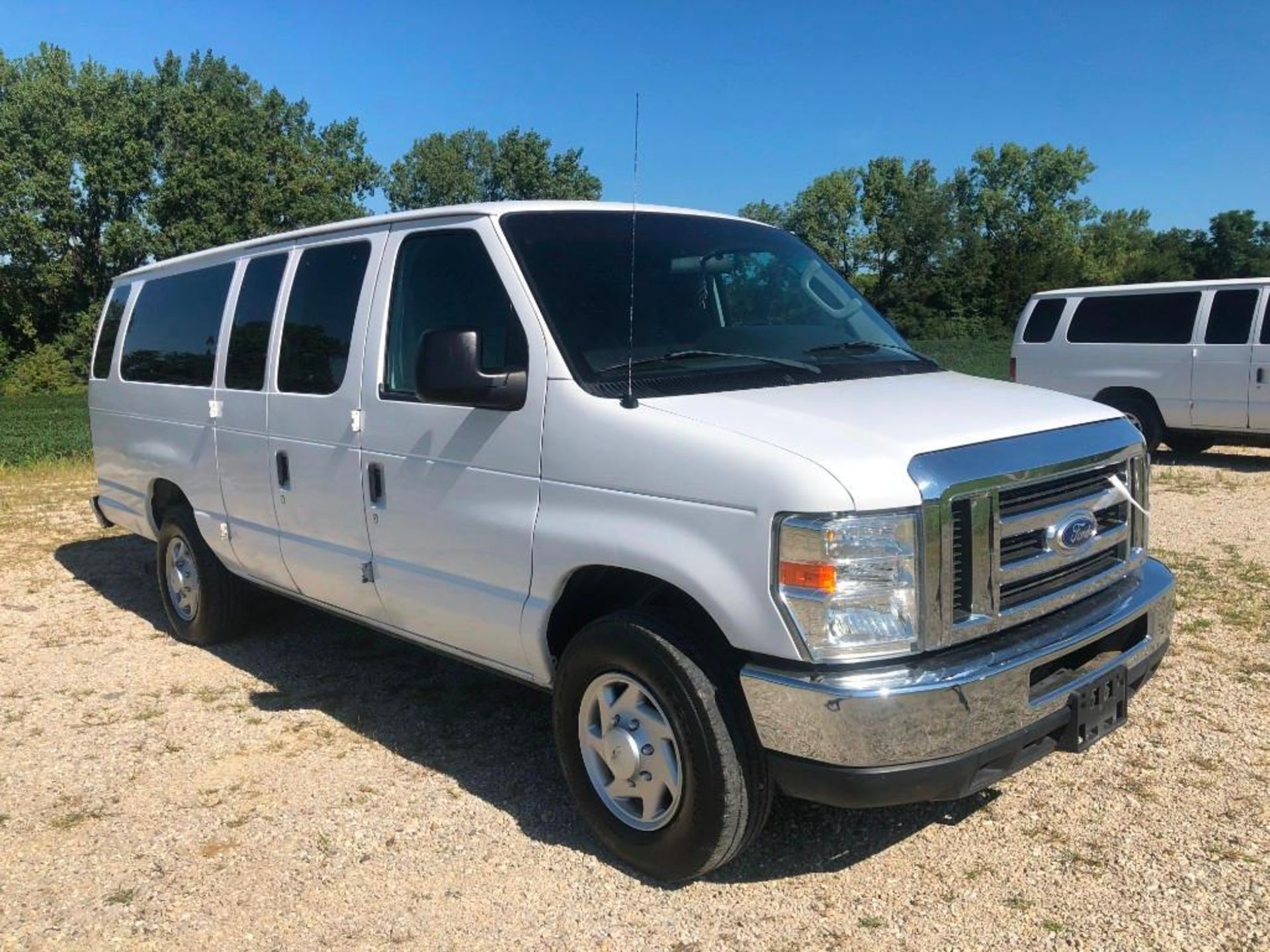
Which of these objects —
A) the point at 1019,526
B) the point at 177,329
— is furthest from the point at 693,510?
the point at 177,329

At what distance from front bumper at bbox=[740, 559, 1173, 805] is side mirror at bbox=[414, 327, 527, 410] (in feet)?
4.18

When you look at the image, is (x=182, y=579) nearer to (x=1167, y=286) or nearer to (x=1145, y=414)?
(x=1145, y=414)

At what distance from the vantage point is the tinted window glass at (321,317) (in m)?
4.46

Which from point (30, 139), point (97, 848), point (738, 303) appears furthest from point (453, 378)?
point (30, 139)

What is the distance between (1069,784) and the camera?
398 centimetres

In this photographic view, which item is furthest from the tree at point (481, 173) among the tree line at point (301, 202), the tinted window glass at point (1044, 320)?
the tinted window glass at point (1044, 320)

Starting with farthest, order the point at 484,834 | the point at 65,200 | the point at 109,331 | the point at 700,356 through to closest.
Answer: the point at 65,200
the point at 109,331
the point at 484,834
the point at 700,356

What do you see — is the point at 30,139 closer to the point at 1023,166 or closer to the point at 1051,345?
the point at 1051,345

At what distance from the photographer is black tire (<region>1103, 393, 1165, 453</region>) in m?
12.7

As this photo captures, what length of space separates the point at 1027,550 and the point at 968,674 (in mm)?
471

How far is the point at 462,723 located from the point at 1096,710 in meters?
2.78

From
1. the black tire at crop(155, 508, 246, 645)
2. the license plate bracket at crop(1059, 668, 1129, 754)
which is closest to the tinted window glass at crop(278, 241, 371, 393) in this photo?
the black tire at crop(155, 508, 246, 645)

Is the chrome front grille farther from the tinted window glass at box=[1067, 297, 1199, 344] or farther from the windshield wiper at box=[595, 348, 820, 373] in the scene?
the tinted window glass at box=[1067, 297, 1199, 344]

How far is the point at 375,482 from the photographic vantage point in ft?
13.9
